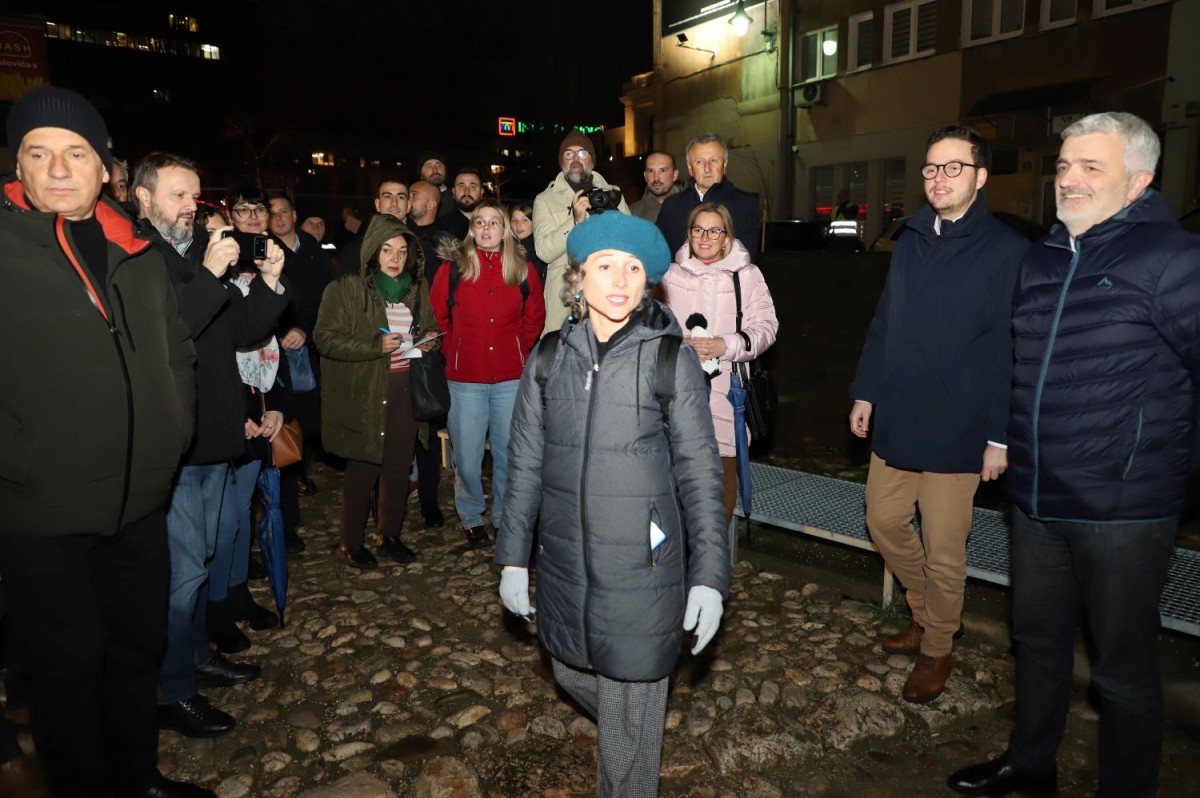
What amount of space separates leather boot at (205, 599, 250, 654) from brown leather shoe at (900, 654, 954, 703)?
3610mm

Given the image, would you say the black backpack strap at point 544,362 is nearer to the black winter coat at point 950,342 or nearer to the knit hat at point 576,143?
the black winter coat at point 950,342

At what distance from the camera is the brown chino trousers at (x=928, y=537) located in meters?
3.93

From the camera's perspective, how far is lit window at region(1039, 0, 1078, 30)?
18.3 meters

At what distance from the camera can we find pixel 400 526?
20.0 ft

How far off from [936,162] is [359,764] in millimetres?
3768

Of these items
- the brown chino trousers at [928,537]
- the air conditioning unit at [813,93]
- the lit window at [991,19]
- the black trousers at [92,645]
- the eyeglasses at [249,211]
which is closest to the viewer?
the black trousers at [92,645]

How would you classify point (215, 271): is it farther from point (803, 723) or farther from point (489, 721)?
point (803, 723)

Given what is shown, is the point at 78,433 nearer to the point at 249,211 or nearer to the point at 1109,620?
the point at 249,211

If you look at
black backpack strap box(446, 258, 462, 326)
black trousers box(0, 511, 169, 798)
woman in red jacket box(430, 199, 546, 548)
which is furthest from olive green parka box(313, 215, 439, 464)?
black trousers box(0, 511, 169, 798)

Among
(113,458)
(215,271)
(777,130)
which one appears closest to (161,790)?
(113,458)

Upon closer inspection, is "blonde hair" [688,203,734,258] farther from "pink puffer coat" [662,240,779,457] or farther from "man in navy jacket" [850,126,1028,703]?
"man in navy jacket" [850,126,1028,703]

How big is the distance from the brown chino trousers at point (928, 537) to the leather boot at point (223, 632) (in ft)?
11.7

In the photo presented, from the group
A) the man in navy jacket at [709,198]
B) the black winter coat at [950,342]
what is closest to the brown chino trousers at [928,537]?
the black winter coat at [950,342]

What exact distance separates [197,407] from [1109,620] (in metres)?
3.87
